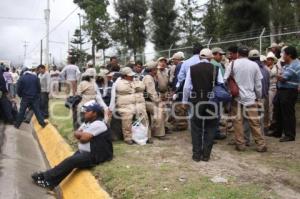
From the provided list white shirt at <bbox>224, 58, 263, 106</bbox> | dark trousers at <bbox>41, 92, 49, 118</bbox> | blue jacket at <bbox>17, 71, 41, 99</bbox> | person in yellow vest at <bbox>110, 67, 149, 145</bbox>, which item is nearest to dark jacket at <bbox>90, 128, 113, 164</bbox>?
person in yellow vest at <bbox>110, 67, 149, 145</bbox>

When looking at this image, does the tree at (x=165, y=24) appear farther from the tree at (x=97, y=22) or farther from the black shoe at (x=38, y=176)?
the black shoe at (x=38, y=176)

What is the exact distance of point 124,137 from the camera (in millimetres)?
11055

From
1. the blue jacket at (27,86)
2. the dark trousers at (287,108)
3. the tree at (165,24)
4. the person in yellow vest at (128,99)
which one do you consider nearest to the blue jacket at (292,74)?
the dark trousers at (287,108)

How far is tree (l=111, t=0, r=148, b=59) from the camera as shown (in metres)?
36.9

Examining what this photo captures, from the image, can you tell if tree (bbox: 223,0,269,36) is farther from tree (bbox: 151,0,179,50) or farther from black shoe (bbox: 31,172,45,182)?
black shoe (bbox: 31,172,45,182)

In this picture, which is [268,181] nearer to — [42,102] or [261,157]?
[261,157]

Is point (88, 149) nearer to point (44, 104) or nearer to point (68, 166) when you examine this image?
point (68, 166)

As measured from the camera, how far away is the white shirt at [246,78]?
9.48 metres

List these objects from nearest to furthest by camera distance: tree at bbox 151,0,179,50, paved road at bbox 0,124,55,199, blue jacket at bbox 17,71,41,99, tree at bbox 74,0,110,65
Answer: paved road at bbox 0,124,55,199
blue jacket at bbox 17,71,41,99
tree at bbox 151,0,179,50
tree at bbox 74,0,110,65

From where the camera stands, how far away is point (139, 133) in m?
11.0

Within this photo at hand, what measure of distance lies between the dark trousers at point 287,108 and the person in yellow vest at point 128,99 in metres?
2.84

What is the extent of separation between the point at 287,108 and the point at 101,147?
401 cm

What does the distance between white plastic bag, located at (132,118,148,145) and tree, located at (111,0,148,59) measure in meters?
25.9

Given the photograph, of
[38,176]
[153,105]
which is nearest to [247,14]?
[153,105]
